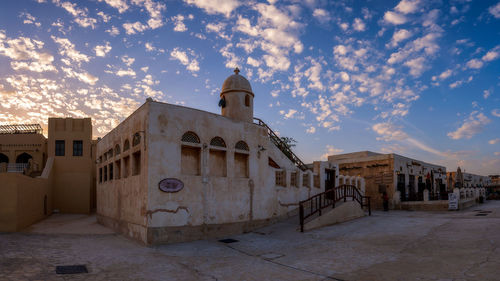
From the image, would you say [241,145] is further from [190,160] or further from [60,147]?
[60,147]

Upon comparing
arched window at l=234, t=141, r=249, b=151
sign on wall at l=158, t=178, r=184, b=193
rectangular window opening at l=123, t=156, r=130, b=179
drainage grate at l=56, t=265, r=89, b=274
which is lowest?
drainage grate at l=56, t=265, r=89, b=274

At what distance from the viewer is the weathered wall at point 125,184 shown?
41.4 ft

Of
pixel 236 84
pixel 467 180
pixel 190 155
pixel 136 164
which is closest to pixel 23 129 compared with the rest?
pixel 136 164

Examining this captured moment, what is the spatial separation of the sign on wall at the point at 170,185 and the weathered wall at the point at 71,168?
1851cm

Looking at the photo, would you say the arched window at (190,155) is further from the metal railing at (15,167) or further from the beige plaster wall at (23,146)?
the beige plaster wall at (23,146)

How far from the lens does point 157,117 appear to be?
497 inches

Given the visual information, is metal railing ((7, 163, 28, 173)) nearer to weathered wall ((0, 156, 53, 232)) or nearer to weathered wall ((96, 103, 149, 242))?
weathered wall ((0, 156, 53, 232))

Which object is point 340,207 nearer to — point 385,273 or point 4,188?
point 385,273

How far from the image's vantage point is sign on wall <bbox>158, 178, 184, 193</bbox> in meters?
12.4

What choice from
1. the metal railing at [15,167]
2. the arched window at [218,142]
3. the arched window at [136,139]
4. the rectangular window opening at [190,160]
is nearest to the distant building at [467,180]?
the arched window at [218,142]

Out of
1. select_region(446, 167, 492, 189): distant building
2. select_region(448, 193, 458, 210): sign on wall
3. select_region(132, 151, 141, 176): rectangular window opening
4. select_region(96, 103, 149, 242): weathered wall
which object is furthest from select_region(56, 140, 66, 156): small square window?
select_region(446, 167, 492, 189): distant building

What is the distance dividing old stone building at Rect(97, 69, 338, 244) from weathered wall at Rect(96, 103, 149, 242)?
0.13ft

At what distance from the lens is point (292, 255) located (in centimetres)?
1040

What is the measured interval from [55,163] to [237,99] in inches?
765
